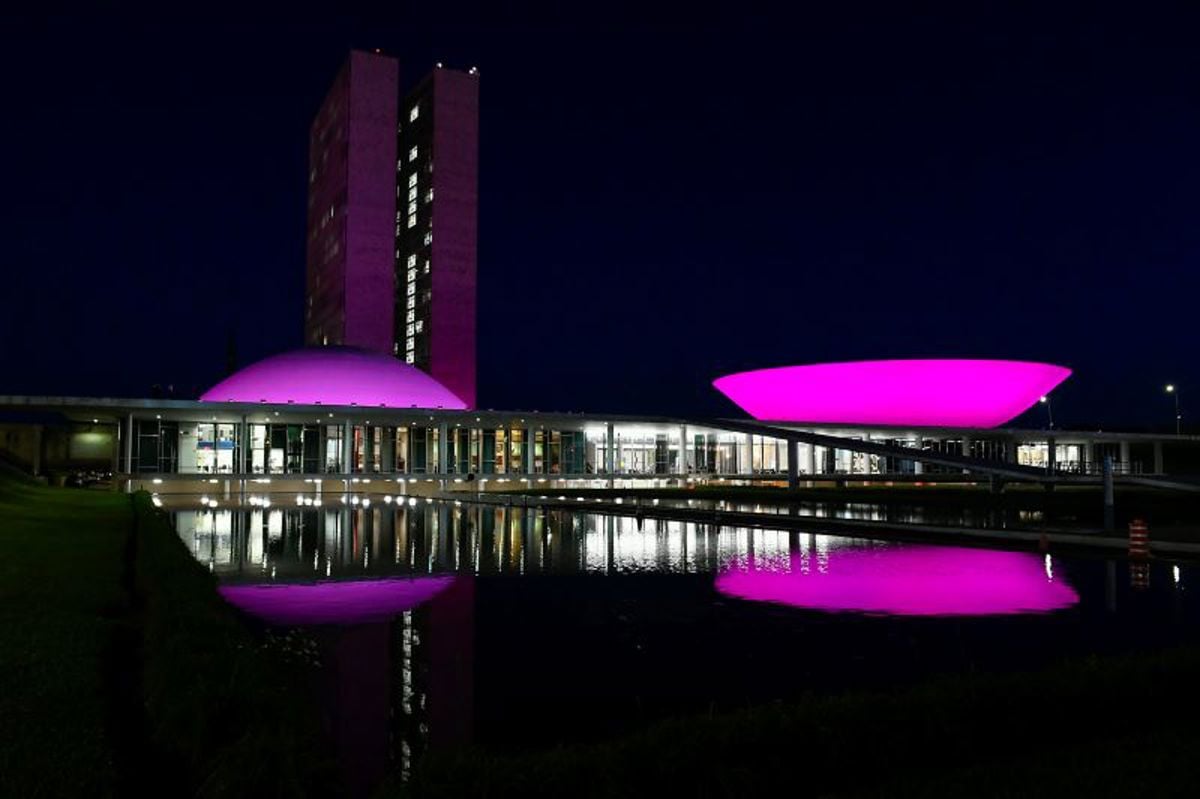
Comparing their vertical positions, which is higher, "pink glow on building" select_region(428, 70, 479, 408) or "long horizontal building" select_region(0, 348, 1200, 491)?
"pink glow on building" select_region(428, 70, 479, 408)

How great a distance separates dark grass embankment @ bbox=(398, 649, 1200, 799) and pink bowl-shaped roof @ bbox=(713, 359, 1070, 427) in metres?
62.1

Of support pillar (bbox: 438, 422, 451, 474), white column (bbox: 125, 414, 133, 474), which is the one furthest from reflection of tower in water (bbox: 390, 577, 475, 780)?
support pillar (bbox: 438, 422, 451, 474)

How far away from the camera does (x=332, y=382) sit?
187ft

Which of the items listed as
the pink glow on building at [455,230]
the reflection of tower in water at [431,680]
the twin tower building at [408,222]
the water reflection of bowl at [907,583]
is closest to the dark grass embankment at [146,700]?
the reflection of tower in water at [431,680]

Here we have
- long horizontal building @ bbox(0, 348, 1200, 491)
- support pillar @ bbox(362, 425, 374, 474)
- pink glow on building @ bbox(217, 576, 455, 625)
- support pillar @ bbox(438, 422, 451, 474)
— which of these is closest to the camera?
pink glow on building @ bbox(217, 576, 455, 625)

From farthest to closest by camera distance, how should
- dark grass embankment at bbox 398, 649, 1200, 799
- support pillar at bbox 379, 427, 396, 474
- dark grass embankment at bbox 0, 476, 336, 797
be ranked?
support pillar at bbox 379, 427, 396, 474 → dark grass embankment at bbox 0, 476, 336, 797 → dark grass embankment at bbox 398, 649, 1200, 799

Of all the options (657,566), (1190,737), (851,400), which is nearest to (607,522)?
(657,566)

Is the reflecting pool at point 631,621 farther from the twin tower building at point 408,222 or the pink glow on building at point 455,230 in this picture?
the twin tower building at point 408,222

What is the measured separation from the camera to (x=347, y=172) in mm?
100375

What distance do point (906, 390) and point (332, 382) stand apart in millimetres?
37255

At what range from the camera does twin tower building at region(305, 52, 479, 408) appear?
322 feet

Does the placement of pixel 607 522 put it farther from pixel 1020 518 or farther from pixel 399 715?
pixel 399 715

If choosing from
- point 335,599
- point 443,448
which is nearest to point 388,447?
point 443,448

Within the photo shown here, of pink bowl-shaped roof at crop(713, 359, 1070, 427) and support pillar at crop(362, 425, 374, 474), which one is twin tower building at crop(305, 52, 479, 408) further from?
support pillar at crop(362, 425, 374, 474)
